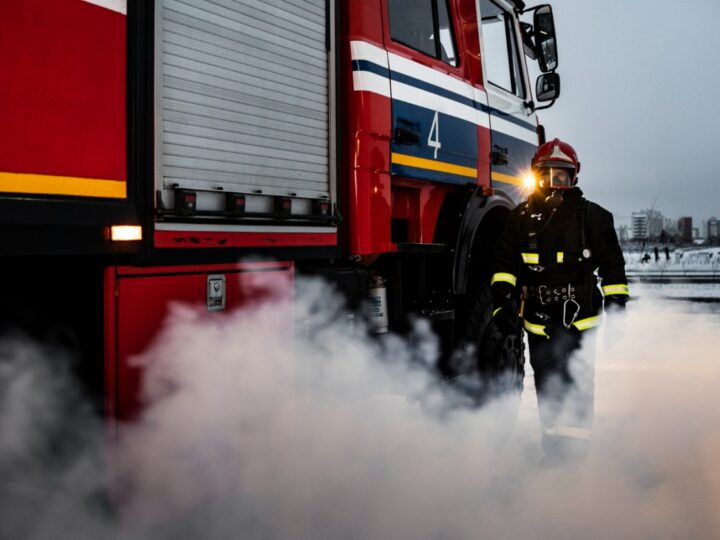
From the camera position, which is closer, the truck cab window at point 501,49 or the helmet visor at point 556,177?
the helmet visor at point 556,177

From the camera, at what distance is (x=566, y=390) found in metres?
4.34

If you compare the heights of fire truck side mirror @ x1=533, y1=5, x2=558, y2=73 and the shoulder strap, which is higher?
fire truck side mirror @ x1=533, y1=5, x2=558, y2=73

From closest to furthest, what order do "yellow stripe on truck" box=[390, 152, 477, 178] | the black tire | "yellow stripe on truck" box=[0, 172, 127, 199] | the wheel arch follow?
"yellow stripe on truck" box=[0, 172, 127, 199] < "yellow stripe on truck" box=[390, 152, 477, 178] < the wheel arch < the black tire

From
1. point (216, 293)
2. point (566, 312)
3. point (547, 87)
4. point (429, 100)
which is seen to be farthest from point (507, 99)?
point (216, 293)

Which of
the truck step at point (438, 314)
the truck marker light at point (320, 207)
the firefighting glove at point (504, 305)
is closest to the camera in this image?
the truck marker light at point (320, 207)

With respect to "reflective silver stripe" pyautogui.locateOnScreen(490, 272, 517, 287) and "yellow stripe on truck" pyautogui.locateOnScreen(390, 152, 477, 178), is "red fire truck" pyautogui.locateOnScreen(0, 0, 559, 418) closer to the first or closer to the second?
"yellow stripe on truck" pyautogui.locateOnScreen(390, 152, 477, 178)

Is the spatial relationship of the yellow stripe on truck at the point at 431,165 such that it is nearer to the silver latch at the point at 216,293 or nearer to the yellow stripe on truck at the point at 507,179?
the yellow stripe on truck at the point at 507,179

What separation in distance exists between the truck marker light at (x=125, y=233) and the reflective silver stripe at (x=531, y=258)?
230 centimetres

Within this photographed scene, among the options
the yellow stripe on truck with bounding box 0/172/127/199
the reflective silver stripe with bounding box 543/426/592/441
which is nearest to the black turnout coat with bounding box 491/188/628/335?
the reflective silver stripe with bounding box 543/426/592/441

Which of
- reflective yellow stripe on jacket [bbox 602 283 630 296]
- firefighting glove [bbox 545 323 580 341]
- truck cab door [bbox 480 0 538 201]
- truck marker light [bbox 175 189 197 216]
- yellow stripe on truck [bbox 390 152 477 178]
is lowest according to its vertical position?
firefighting glove [bbox 545 323 580 341]

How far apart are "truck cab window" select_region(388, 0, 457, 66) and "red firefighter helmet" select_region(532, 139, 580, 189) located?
910 mm

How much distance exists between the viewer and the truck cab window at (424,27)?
4.38m

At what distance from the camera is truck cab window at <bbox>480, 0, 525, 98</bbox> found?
5375 millimetres

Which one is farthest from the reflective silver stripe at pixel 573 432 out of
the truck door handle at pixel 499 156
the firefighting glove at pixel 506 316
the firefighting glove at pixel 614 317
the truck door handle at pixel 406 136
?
the truck door handle at pixel 499 156
